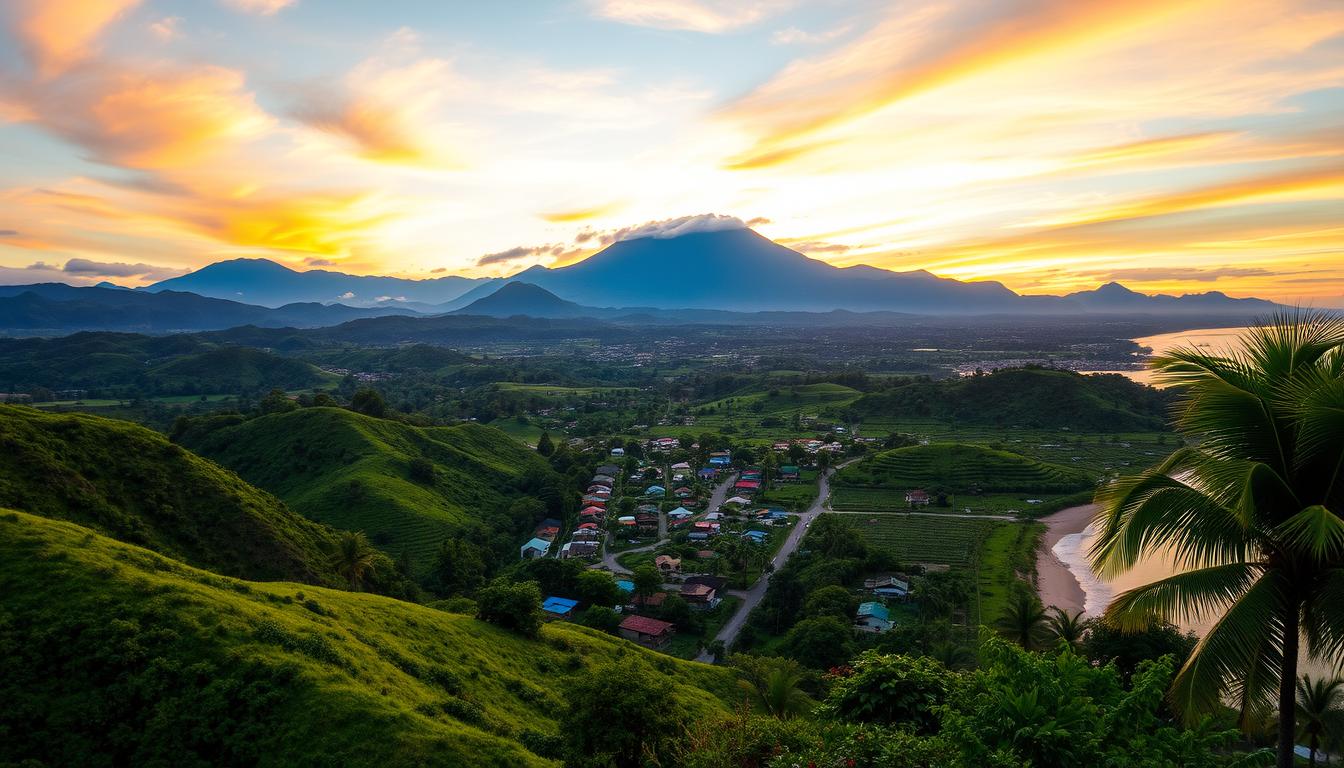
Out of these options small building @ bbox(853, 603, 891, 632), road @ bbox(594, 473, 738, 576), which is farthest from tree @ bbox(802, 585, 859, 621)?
road @ bbox(594, 473, 738, 576)

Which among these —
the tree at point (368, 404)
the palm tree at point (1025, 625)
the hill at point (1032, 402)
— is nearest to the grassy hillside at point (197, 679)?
the palm tree at point (1025, 625)

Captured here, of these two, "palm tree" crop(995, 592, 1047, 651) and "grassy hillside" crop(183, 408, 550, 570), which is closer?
"palm tree" crop(995, 592, 1047, 651)

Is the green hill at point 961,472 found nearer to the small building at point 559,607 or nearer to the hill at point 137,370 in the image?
the small building at point 559,607

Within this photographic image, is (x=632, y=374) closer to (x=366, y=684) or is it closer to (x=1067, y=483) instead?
(x=1067, y=483)

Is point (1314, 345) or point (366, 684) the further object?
point (366, 684)

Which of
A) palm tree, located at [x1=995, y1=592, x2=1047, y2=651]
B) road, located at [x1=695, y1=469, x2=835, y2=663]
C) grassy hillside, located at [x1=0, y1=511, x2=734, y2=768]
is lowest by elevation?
road, located at [x1=695, y1=469, x2=835, y2=663]

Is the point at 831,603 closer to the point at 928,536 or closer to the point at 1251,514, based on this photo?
the point at 928,536

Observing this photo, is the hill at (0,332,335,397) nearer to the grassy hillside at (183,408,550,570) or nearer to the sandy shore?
the grassy hillside at (183,408,550,570)

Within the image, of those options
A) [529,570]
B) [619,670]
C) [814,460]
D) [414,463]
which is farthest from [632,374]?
[619,670]
